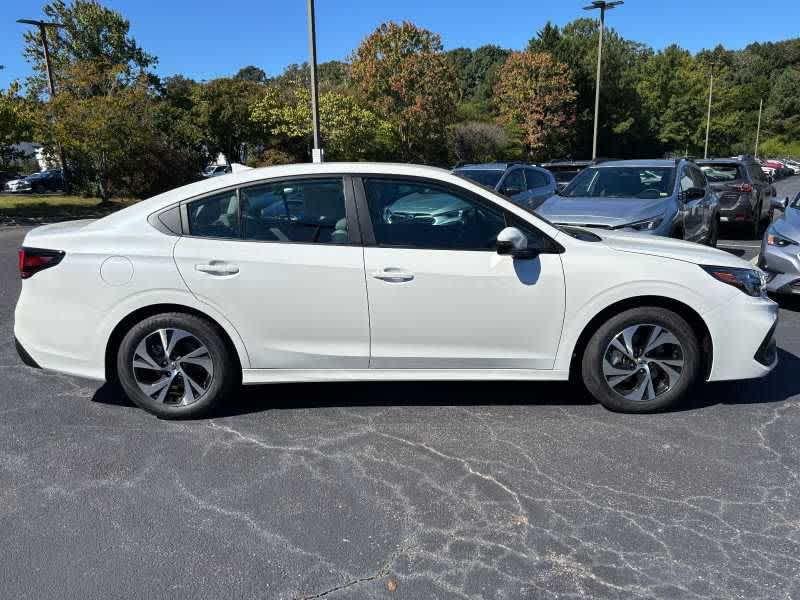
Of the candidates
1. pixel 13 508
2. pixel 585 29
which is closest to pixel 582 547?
pixel 13 508

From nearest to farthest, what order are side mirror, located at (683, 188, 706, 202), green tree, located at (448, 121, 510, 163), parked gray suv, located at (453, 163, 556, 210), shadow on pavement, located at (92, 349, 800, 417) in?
shadow on pavement, located at (92, 349, 800, 417) → side mirror, located at (683, 188, 706, 202) → parked gray suv, located at (453, 163, 556, 210) → green tree, located at (448, 121, 510, 163)

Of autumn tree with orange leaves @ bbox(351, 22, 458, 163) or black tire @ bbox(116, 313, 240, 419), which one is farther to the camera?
autumn tree with orange leaves @ bbox(351, 22, 458, 163)

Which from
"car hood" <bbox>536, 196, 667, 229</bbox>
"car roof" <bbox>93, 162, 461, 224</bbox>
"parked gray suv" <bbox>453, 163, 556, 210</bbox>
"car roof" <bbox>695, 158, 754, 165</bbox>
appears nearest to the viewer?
"car roof" <bbox>93, 162, 461, 224</bbox>

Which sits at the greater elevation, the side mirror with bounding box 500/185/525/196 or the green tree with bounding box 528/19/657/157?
the green tree with bounding box 528/19/657/157

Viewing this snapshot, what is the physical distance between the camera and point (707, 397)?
4.84 meters

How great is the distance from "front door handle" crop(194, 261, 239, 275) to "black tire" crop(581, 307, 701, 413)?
2304mm

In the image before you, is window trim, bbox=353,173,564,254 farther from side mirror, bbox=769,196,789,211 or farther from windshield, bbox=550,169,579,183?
windshield, bbox=550,169,579,183

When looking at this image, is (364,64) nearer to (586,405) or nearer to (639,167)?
(639,167)

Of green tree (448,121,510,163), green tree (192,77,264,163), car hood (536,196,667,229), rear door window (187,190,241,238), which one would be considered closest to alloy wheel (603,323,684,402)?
rear door window (187,190,241,238)

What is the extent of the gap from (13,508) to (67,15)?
33.7 metres

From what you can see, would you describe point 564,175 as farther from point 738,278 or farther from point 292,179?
point 292,179

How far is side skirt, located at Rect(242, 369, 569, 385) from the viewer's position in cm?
441

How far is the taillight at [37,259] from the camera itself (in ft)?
14.2

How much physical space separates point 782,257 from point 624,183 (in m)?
2.48
